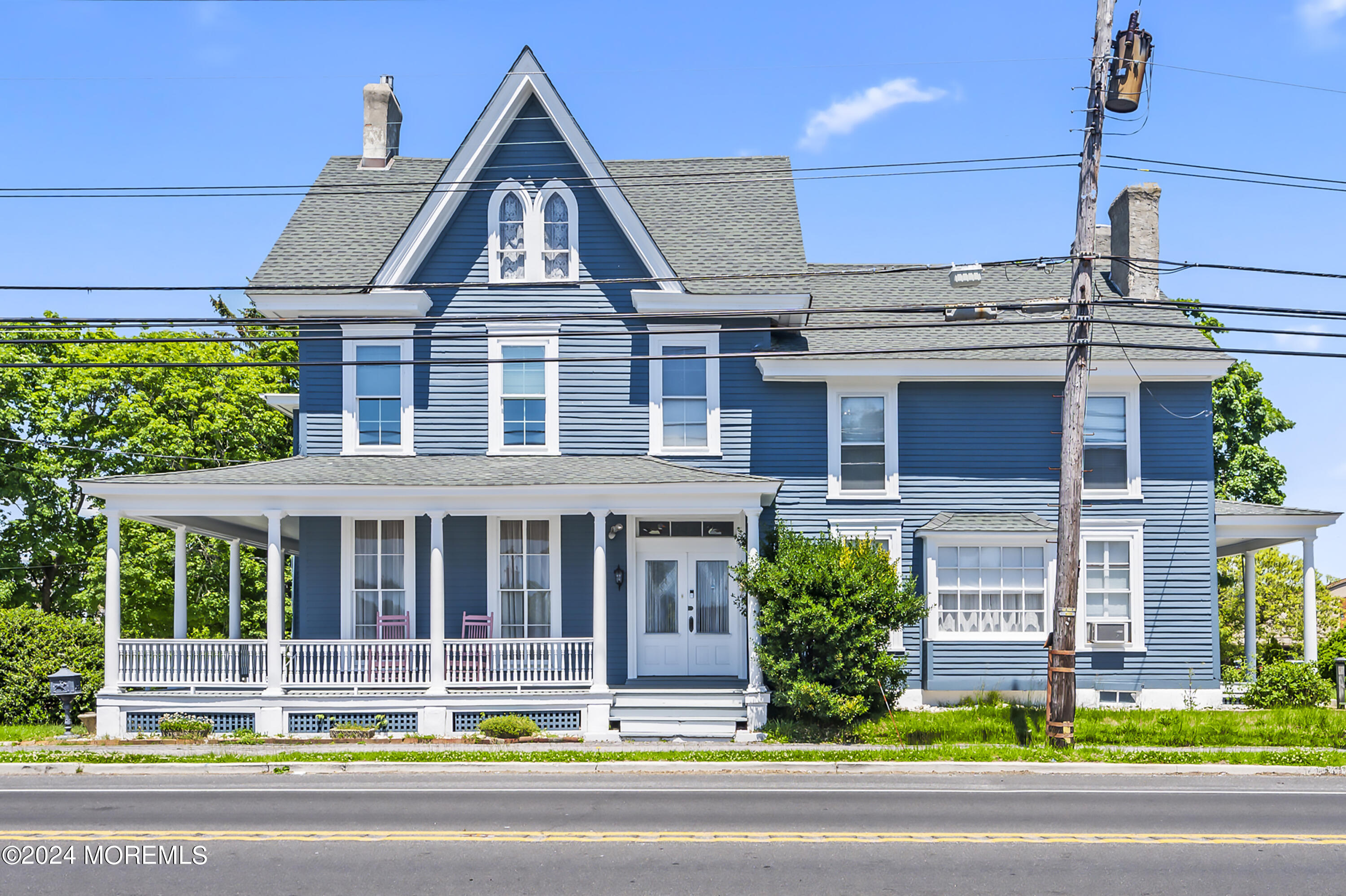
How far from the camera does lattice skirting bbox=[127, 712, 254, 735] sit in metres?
18.2

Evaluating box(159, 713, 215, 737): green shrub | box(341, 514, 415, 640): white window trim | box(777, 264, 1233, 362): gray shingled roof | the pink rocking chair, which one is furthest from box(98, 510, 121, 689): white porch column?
box(777, 264, 1233, 362): gray shingled roof

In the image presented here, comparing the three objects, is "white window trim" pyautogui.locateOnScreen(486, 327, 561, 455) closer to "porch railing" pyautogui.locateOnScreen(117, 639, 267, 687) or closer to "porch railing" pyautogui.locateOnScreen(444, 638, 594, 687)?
"porch railing" pyautogui.locateOnScreen(444, 638, 594, 687)

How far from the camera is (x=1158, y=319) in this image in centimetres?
2250

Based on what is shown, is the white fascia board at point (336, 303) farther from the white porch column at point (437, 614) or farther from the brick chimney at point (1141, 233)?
the brick chimney at point (1141, 233)

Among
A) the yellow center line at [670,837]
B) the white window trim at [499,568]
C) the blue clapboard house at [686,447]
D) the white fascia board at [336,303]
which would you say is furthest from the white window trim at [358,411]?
the yellow center line at [670,837]

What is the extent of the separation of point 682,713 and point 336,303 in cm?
969

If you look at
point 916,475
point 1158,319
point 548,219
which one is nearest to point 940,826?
point 916,475

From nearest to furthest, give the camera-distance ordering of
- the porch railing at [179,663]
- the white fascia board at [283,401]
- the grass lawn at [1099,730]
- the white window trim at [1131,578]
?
the grass lawn at [1099,730], the porch railing at [179,663], the white window trim at [1131,578], the white fascia board at [283,401]

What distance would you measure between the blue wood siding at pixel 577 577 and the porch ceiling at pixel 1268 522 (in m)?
11.8

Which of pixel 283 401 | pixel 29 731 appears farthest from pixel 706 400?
pixel 29 731

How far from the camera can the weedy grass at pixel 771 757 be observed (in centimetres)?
1568

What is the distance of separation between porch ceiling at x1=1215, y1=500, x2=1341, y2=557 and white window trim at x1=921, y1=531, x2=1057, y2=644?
11.9 feet

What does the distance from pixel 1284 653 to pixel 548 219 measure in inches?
742
